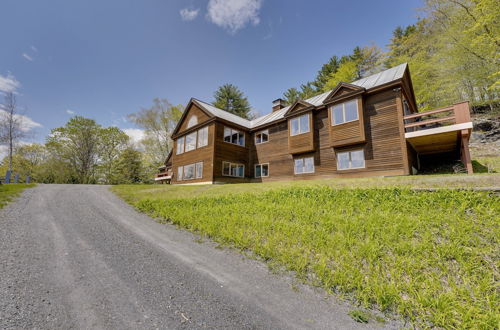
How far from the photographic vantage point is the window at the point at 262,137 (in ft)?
65.9

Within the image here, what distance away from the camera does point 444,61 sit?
19594mm

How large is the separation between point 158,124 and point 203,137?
57.1 ft

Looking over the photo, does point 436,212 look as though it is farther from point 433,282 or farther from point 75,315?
point 75,315

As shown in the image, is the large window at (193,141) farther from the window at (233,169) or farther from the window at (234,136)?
the window at (233,169)

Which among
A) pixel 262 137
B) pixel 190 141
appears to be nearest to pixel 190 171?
pixel 190 141

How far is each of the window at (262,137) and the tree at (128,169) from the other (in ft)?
73.3

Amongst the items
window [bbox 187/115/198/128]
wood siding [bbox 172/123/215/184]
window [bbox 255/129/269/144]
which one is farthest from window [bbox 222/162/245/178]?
window [bbox 187/115/198/128]

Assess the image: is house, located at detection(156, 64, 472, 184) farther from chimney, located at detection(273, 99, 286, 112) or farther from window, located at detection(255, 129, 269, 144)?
chimney, located at detection(273, 99, 286, 112)

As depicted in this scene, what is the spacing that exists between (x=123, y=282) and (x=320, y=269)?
3.62m

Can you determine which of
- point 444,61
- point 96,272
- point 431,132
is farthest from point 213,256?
point 444,61

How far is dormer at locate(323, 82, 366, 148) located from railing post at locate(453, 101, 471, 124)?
4253 millimetres

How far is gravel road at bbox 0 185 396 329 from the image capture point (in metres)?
2.77

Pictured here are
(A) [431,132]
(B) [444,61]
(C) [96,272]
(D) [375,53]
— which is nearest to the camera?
(C) [96,272]

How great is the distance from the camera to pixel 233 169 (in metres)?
19.8
